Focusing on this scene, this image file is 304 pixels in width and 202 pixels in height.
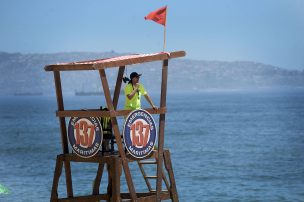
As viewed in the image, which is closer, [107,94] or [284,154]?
[107,94]

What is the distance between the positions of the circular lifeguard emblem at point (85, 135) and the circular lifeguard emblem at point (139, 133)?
618 millimetres

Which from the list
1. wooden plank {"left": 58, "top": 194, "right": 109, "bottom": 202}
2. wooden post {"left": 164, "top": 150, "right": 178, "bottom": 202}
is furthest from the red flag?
wooden plank {"left": 58, "top": 194, "right": 109, "bottom": 202}

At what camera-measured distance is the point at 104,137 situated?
21188 millimetres

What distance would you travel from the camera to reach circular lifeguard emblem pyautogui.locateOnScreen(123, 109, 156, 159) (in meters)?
20.4

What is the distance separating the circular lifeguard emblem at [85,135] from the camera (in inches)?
811

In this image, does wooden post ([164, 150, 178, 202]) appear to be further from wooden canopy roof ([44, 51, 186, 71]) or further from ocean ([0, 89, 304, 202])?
ocean ([0, 89, 304, 202])

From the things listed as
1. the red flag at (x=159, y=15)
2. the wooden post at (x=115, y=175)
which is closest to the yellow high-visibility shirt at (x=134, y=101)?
the wooden post at (x=115, y=175)

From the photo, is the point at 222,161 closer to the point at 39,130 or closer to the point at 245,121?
the point at 39,130

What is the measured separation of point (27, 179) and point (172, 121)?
309ft

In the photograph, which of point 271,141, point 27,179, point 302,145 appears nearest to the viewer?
point 27,179

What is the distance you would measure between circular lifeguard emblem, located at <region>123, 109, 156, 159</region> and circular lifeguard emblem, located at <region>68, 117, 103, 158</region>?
2.03 ft

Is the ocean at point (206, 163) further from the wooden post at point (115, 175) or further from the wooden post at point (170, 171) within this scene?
the wooden post at point (115, 175)

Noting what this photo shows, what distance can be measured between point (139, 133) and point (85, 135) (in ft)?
3.79

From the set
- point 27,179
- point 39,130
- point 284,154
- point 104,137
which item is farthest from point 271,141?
point 104,137
